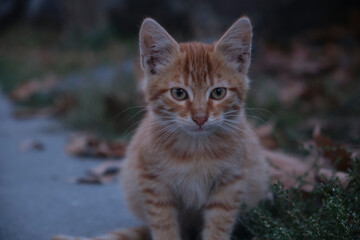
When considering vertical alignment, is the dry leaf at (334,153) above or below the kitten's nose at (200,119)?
below

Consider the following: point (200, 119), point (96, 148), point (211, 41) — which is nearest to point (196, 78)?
point (200, 119)

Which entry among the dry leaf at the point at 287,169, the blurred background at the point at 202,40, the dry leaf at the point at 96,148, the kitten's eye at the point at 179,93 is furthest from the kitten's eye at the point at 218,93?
the dry leaf at the point at 96,148

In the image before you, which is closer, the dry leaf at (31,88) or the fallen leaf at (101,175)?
the fallen leaf at (101,175)

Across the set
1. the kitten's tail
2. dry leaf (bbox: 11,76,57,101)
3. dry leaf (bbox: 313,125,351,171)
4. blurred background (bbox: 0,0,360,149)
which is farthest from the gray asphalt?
dry leaf (bbox: 11,76,57,101)

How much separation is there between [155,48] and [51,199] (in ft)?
4.86

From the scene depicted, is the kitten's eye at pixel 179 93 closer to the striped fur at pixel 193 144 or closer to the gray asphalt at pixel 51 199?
the striped fur at pixel 193 144

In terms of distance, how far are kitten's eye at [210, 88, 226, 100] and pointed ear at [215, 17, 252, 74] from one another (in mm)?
218

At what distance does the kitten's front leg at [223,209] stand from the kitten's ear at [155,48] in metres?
0.81

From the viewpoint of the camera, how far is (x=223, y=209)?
2.21 m

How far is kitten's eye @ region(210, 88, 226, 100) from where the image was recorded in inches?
90.1

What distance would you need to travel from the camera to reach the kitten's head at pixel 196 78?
2225 mm

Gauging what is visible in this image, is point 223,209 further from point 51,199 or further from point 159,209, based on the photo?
point 51,199

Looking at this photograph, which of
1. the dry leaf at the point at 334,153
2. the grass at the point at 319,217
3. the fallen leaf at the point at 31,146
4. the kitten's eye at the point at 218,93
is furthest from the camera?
the fallen leaf at the point at 31,146

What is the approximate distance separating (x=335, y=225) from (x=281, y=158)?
1426 millimetres
